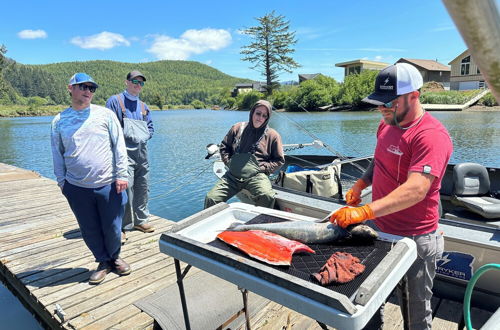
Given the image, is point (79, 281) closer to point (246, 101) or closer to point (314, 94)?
point (314, 94)

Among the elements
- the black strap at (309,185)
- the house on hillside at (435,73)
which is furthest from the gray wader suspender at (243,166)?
the house on hillside at (435,73)

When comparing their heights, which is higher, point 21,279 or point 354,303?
point 354,303

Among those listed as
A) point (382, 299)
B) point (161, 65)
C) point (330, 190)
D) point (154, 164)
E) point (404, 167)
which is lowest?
point (154, 164)

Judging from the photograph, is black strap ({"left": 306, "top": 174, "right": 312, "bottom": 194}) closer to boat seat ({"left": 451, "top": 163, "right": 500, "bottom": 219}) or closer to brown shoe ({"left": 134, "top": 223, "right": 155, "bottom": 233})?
boat seat ({"left": 451, "top": 163, "right": 500, "bottom": 219})

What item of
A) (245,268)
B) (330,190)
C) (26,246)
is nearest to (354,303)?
(245,268)

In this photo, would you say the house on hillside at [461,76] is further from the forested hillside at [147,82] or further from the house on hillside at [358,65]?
the forested hillside at [147,82]

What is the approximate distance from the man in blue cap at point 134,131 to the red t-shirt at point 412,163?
3051 mm

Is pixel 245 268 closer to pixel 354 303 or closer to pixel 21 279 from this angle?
pixel 354 303

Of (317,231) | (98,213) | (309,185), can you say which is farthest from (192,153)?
(317,231)

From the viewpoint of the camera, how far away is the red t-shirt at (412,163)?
1.77 meters

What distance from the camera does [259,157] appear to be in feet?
13.6

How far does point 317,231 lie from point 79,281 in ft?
9.64

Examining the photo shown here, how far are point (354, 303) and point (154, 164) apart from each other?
1291 centimetres

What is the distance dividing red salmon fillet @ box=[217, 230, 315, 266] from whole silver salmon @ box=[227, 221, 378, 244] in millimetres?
57
